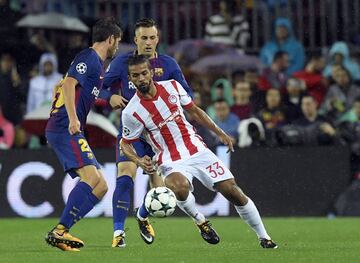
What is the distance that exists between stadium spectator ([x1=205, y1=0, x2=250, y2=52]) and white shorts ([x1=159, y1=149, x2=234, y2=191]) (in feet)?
32.1

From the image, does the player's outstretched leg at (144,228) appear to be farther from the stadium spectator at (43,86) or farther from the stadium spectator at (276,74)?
the stadium spectator at (43,86)

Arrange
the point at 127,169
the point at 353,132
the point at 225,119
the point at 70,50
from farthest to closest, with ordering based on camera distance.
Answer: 1. the point at 70,50
2. the point at 225,119
3. the point at 353,132
4. the point at 127,169

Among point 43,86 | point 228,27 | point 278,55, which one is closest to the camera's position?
point 43,86

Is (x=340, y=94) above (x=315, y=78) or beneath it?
beneath

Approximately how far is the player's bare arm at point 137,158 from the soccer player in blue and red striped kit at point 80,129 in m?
0.31

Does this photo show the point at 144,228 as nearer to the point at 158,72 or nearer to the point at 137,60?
the point at 158,72

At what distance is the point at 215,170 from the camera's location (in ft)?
36.3

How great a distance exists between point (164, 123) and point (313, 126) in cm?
655

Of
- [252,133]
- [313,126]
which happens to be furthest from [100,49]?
[313,126]

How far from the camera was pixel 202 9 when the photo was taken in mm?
21234

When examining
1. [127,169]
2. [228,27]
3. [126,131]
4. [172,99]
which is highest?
[172,99]

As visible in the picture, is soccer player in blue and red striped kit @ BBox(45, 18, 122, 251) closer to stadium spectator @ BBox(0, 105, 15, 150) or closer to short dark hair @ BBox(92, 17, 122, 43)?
short dark hair @ BBox(92, 17, 122, 43)

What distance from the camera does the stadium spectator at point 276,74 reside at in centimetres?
1947

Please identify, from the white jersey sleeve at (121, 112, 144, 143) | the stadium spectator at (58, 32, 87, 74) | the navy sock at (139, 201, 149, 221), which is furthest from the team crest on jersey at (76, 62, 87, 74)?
the stadium spectator at (58, 32, 87, 74)
